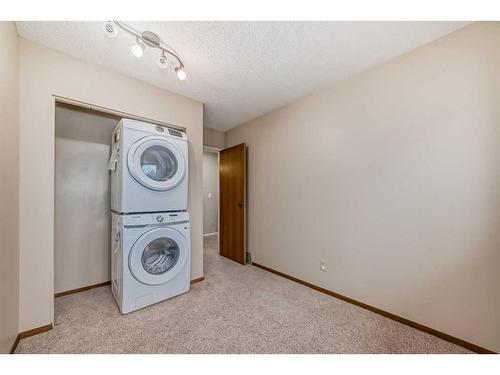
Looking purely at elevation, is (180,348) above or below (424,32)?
below

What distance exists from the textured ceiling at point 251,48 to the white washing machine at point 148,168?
572mm

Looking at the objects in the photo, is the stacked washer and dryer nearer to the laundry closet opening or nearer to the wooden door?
the laundry closet opening

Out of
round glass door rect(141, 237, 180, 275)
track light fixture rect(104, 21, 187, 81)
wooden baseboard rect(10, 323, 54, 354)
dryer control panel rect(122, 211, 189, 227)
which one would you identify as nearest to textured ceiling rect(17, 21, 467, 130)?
track light fixture rect(104, 21, 187, 81)

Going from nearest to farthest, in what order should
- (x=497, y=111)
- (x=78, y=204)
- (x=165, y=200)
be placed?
(x=497, y=111), (x=165, y=200), (x=78, y=204)

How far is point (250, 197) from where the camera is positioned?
325 centimetres

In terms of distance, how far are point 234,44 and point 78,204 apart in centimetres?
233

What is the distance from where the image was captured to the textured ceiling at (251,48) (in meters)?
1.46

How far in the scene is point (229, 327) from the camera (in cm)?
167

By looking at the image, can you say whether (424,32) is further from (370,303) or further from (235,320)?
(235,320)

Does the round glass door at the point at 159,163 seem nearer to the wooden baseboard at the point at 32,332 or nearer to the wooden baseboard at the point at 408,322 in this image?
the wooden baseboard at the point at 32,332

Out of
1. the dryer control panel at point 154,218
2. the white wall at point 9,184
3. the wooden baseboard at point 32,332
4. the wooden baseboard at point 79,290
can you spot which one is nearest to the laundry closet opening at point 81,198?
the wooden baseboard at point 79,290

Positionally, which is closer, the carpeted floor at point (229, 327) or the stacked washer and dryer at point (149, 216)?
the carpeted floor at point (229, 327)

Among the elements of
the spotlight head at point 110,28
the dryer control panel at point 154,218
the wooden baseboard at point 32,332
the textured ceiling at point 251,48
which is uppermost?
the textured ceiling at point 251,48
